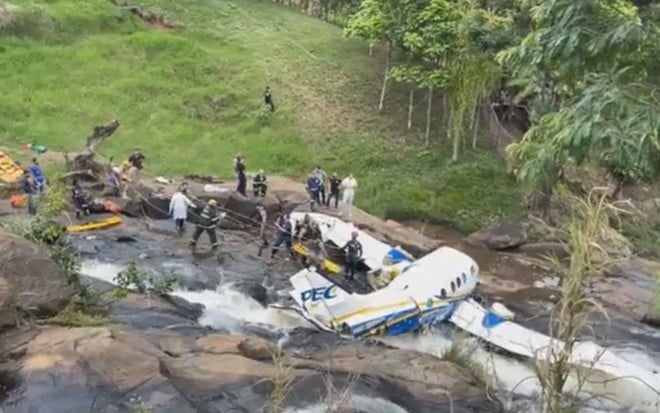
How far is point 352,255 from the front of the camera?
81.6ft

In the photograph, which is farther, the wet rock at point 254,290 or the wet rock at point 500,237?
the wet rock at point 500,237

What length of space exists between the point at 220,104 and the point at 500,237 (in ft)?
61.6

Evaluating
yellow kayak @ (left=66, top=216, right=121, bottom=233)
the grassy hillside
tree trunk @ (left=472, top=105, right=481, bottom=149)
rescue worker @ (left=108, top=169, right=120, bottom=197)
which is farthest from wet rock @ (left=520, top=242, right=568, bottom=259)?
rescue worker @ (left=108, top=169, right=120, bottom=197)

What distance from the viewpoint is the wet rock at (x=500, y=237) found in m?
32.2

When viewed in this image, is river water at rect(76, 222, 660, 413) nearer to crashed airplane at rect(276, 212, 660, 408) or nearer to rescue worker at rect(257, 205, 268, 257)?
crashed airplane at rect(276, 212, 660, 408)

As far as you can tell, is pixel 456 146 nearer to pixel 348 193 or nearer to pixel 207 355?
pixel 348 193

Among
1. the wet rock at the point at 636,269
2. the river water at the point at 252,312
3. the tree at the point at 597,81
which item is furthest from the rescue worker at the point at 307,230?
the tree at the point at 597,81

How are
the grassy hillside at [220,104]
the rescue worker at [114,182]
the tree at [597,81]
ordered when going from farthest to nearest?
the grassy hillside at [220,104]
the rescue worker at [114,182]
the tree at [597,81]

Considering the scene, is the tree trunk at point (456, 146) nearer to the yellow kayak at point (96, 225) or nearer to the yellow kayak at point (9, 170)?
the yellow kayak at point (96, 225)

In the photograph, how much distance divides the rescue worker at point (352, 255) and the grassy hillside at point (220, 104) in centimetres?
964

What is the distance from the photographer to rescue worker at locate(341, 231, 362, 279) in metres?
24.9

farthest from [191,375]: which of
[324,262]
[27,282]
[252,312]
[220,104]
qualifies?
[220,104]

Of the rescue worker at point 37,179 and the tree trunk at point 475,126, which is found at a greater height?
the tree trunk at point 475,126

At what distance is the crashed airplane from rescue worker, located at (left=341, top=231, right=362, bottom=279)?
0.40m
